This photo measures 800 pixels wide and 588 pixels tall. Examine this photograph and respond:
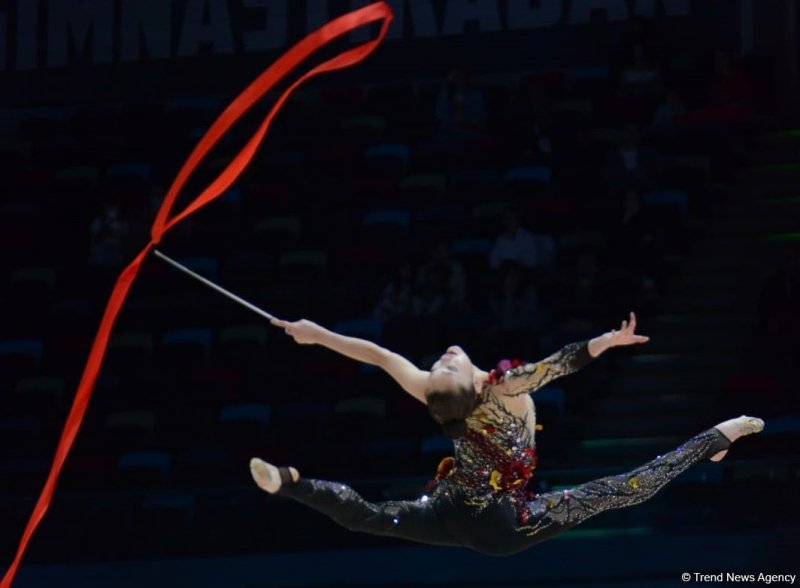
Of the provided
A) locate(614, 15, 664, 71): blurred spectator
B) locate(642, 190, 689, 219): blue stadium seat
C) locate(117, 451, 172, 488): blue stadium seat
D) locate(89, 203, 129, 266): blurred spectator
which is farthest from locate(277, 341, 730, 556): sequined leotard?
locate(89, 203, 129, 266): blurred spectator

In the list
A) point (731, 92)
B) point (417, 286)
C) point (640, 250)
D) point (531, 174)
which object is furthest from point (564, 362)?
point (731, 92)

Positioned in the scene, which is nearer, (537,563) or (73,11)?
(537,563)

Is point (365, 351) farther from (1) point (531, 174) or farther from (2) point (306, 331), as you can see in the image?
(1) point (531, 174)

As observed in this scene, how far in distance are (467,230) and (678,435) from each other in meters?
2.77

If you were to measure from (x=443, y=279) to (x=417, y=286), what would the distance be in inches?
8.5

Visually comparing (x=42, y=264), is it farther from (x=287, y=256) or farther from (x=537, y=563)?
(x=537, y=563)

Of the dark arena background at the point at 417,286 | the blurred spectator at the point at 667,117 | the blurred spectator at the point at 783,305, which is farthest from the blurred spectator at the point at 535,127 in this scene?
the blurred spectator at the point at 783,305

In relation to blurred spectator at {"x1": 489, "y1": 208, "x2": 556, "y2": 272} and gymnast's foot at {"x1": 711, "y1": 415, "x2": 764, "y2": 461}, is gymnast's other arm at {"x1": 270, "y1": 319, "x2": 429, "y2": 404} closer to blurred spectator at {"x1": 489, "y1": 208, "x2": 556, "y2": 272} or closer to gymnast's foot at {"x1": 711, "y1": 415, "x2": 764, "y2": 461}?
gymnast's foot at {"x1": 711, "y1": 415, "x2": 764, "y2": 461}

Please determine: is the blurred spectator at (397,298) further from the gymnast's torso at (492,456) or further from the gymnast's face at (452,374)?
the gymnast's face at (452,374)

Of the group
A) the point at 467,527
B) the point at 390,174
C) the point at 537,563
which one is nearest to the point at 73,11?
the point at 390,174

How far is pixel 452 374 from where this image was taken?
6801 mm

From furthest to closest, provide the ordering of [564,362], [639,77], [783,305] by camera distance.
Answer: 1. [639,77]
2. [783,305]
3. [564,362]

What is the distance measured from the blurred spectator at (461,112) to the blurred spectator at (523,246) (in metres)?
1.44

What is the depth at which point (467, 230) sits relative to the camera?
12.8m
